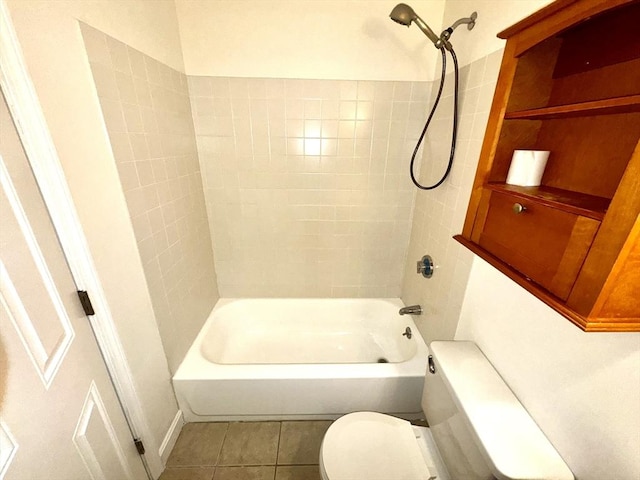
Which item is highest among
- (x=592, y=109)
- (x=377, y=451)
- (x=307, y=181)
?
(x=592, y=109)

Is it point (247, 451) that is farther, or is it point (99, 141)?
point (247, 451)

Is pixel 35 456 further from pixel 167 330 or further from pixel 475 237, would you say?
pixel 475 237

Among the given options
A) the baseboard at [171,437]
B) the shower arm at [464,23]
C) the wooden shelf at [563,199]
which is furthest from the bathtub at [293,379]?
the shower arm at [464,23]

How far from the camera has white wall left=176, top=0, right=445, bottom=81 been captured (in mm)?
1381

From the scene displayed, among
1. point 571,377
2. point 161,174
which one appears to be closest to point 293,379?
point 571,377

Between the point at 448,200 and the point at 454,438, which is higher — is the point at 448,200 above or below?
above

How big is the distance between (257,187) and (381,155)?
2.74 feet

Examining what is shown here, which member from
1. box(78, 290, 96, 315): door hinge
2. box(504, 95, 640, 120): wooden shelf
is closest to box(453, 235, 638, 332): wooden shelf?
box(504, 95, 640, 120): wooden shelf

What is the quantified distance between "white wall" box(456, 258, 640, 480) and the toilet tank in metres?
0.04

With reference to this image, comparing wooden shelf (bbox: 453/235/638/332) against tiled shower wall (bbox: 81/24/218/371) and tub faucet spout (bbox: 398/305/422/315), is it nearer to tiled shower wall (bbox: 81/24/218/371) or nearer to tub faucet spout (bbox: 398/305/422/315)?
tub faucet spout (bbox: 398/305/422/315)

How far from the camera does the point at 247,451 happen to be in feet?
4.40

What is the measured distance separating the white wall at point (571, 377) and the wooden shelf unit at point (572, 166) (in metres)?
0.17

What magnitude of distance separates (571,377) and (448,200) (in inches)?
33.4

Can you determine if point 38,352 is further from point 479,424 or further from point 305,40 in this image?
point 305,40
